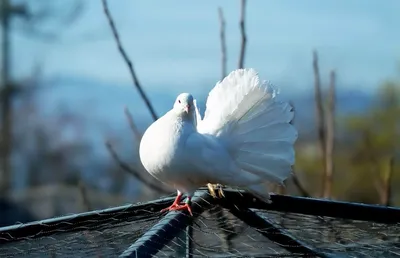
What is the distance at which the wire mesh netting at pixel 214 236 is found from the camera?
145 centimetres

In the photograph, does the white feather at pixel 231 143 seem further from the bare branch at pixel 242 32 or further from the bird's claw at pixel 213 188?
the bare branch at pixel 242 32

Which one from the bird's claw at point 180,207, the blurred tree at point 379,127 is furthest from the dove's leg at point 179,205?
the blurred tree at point 379,127

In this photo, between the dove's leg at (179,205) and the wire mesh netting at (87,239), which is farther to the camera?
the dove's leg at (179,205)

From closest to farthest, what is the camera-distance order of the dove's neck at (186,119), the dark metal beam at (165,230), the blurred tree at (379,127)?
the dark metal beam at (165,230) → the dove's neck at (186,119) → the blurred tree at (379,127)

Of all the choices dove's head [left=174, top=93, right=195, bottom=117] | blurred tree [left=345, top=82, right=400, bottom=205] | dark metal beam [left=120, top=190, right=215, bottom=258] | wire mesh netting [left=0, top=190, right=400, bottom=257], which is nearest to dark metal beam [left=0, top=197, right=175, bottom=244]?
wire mesh netting [left=0, top=190, right=400, bottom=257]

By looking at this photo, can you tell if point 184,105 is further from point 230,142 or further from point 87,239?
point 87,239

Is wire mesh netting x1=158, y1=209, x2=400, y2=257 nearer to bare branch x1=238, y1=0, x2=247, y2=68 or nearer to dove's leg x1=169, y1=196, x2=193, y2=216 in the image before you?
dove's leg x1=169, y1=196, x2=193, y2=216

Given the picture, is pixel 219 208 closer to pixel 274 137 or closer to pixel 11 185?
pixel 274 137

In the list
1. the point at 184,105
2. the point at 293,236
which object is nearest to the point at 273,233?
the point at 293,236

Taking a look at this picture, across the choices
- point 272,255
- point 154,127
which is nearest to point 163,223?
point 272,255

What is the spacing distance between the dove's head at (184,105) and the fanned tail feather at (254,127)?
2.0 inches

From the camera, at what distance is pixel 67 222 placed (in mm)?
1643

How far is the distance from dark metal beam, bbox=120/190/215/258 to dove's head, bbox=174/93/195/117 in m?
0.19

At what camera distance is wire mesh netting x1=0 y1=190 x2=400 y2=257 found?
1.45 m
